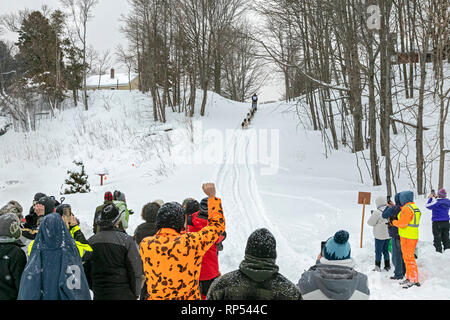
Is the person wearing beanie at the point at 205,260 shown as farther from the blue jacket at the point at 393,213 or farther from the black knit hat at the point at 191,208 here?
the blue jacket at the point at 393,213

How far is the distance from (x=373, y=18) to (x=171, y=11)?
66.8 feet

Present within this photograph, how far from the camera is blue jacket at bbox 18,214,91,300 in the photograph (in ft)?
9.07

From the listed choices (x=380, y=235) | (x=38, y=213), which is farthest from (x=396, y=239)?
(x=38, y=213)

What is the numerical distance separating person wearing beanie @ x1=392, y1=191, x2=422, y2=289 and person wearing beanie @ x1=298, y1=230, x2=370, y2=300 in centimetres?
375

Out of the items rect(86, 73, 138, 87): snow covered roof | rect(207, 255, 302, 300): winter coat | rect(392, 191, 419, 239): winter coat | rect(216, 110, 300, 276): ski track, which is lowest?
rect(216, 110, 300, 276): ski track

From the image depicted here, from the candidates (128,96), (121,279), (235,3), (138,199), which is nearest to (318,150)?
(138,199)

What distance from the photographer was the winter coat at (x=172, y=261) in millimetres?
2924

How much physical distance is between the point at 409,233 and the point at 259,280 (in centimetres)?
495

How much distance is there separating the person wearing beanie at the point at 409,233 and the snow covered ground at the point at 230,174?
0.23 m

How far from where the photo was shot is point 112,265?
137 inches

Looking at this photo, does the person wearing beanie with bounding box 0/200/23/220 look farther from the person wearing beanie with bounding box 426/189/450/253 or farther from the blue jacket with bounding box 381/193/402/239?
the person wearing beanie with bounding box 426/189/450/253

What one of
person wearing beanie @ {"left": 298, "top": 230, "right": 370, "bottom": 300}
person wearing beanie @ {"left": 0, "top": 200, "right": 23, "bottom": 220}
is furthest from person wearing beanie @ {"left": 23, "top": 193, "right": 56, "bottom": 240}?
person wearing beanie @ {"left": 298, "top": 230, "right": 370, "bottom": 300}

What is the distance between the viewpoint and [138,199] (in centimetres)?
1225

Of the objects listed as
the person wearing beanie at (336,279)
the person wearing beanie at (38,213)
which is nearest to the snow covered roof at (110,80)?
the person wearing beanie at (38,213)
